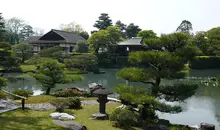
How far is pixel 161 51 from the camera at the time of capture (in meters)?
8.84

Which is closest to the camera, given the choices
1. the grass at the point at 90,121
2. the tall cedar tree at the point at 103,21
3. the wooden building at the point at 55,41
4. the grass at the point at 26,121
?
Answer: the grass at the point at 26,121

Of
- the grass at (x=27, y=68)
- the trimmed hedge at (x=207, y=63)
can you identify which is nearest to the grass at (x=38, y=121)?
the grass at (x=27, y=68)

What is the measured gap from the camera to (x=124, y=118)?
26.1 ft

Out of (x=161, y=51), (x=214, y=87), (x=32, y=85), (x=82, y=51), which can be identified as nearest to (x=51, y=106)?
(x=161, y=51)

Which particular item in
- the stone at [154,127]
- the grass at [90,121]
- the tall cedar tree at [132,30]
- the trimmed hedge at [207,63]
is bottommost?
the stone at [154,127]

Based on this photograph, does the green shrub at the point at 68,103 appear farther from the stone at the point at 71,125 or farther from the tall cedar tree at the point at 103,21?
the tall cedar tree at the point at 103,21

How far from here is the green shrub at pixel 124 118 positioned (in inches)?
315

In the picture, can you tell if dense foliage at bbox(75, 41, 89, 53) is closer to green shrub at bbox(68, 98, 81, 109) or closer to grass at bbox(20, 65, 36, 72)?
grass at bbox(20, 65, 36, 72)

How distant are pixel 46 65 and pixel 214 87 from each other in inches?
547

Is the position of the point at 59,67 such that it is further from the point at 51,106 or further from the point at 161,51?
the point at 161,51

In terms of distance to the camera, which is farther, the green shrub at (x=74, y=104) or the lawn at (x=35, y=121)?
the green shrub at (x=74, y=104)

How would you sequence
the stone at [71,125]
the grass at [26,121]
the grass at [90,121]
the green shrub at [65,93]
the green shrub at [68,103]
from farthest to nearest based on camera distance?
the green shrub at [65,93] < the green shrub at [68,103] < the grass at [90,121] < the stone at [71,125] < the grass at [26,121]

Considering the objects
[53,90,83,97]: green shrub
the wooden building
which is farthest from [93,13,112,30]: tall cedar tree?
[53,90,83,97]: green shrub

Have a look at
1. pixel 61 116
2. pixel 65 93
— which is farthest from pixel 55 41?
pixel 61 116
